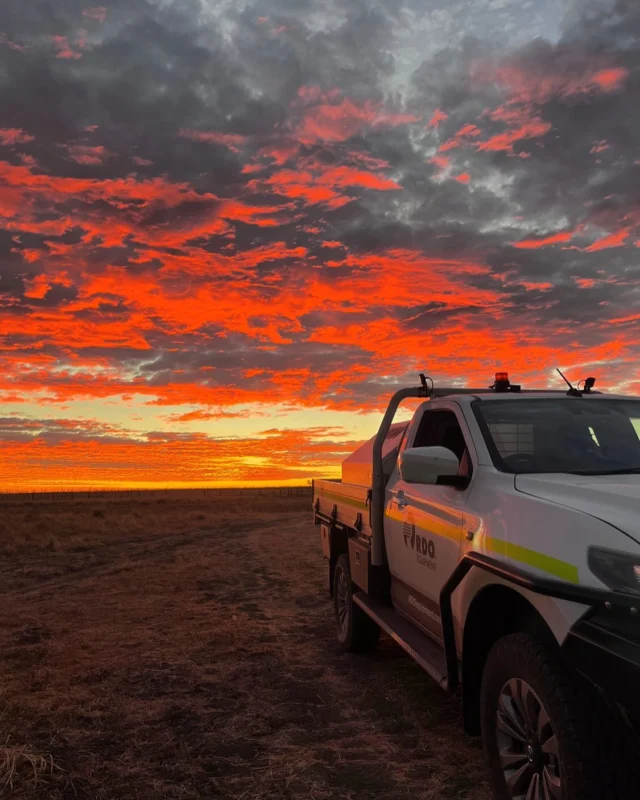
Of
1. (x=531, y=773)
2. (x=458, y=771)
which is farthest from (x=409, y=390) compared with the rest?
(x=531, y=773)

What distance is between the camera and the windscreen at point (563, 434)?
4.04 meters

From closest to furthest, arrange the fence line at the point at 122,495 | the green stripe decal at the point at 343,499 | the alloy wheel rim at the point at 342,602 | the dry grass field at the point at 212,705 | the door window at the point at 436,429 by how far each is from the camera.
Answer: the dry grass field at the point at 212,705 < the door window at the point at 436,429 < the green stripe decal at the point at 343,499 < the alloy wheel rim at the point at 342,602 < the fence line at the point at 122,495

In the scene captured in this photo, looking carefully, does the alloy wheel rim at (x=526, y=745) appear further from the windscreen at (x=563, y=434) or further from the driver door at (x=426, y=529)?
the windscreen at (x=563, y=434)

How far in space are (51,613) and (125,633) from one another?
2030 mm

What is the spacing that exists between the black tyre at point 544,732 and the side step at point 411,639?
2.14 feet

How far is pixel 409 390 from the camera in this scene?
19.8 feet

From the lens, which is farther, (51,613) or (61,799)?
(51,613)

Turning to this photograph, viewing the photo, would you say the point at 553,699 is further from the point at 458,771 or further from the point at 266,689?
the point at 266,689

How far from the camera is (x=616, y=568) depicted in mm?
2564

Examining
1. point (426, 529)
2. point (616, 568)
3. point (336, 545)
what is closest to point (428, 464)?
point (426, 529)

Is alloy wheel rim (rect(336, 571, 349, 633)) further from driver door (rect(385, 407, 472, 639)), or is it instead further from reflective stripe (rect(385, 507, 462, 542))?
reflective stripe (rect(385, 507, 462, 542))

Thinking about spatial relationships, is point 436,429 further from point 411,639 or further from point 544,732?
point 544,732

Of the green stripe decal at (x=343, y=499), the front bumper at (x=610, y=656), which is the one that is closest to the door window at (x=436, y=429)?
the green stripe decal at (x=343, y=499)

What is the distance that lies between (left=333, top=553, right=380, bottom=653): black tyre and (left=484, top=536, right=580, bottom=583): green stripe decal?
3.38m
